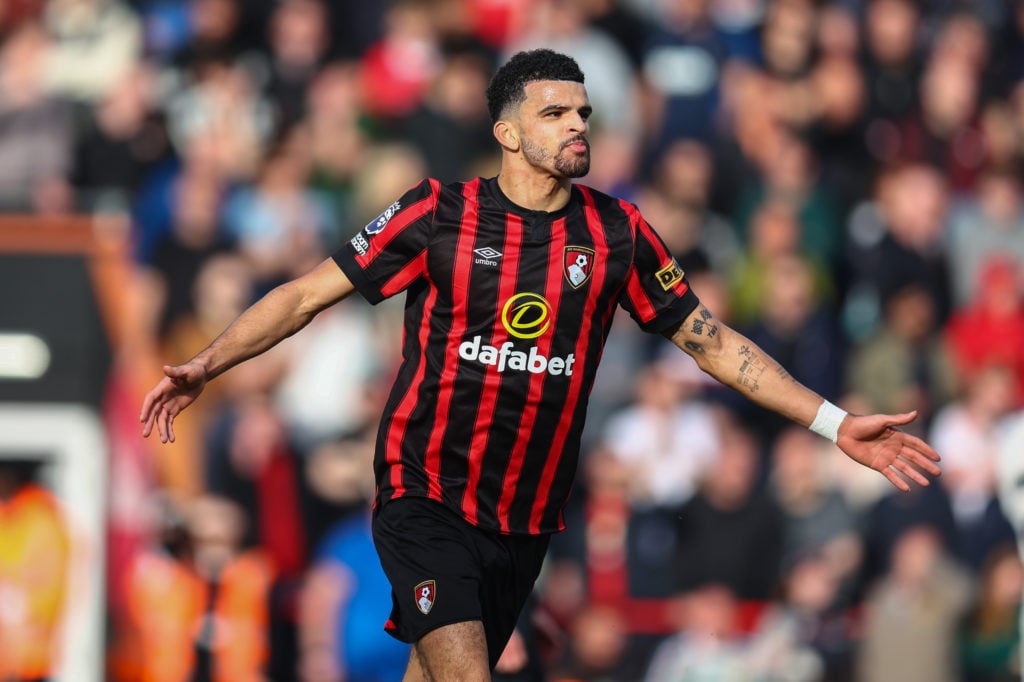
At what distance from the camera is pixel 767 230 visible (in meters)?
13.0

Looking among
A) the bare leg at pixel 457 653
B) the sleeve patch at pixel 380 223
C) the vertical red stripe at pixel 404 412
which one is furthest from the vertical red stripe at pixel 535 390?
the sleeve patch at pixel 380 223

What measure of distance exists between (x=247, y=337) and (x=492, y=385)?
925mm

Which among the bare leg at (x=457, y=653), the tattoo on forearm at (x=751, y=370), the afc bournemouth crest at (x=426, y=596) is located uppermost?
the tattoo on forearm at (x=751, y=370)

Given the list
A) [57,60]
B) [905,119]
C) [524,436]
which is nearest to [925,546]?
[905,119]

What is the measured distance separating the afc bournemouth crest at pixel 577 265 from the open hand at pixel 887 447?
1.16 m

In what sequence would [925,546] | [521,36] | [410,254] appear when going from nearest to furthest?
1. [410,254]
2. [925,546]
3. [521,36]

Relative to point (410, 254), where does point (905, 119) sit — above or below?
above

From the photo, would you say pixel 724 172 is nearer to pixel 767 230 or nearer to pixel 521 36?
pixel 767 230

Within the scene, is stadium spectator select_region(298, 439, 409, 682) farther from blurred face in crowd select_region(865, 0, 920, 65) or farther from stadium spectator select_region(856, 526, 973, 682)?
blurred face in crowd select_region(865, 0, 920, 65)

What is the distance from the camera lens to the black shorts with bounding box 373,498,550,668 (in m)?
6.34

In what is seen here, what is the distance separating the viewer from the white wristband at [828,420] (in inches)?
265

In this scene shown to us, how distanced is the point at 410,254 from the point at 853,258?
290 inches

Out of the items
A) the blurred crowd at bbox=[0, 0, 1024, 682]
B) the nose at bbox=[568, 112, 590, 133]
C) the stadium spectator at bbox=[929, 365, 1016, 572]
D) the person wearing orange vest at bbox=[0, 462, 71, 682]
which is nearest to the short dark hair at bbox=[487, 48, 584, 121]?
the nose at bbox=[568, 112, 590, 133]

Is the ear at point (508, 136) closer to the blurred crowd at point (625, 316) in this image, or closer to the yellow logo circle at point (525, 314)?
the yellow logo circle at point (525, 314)
